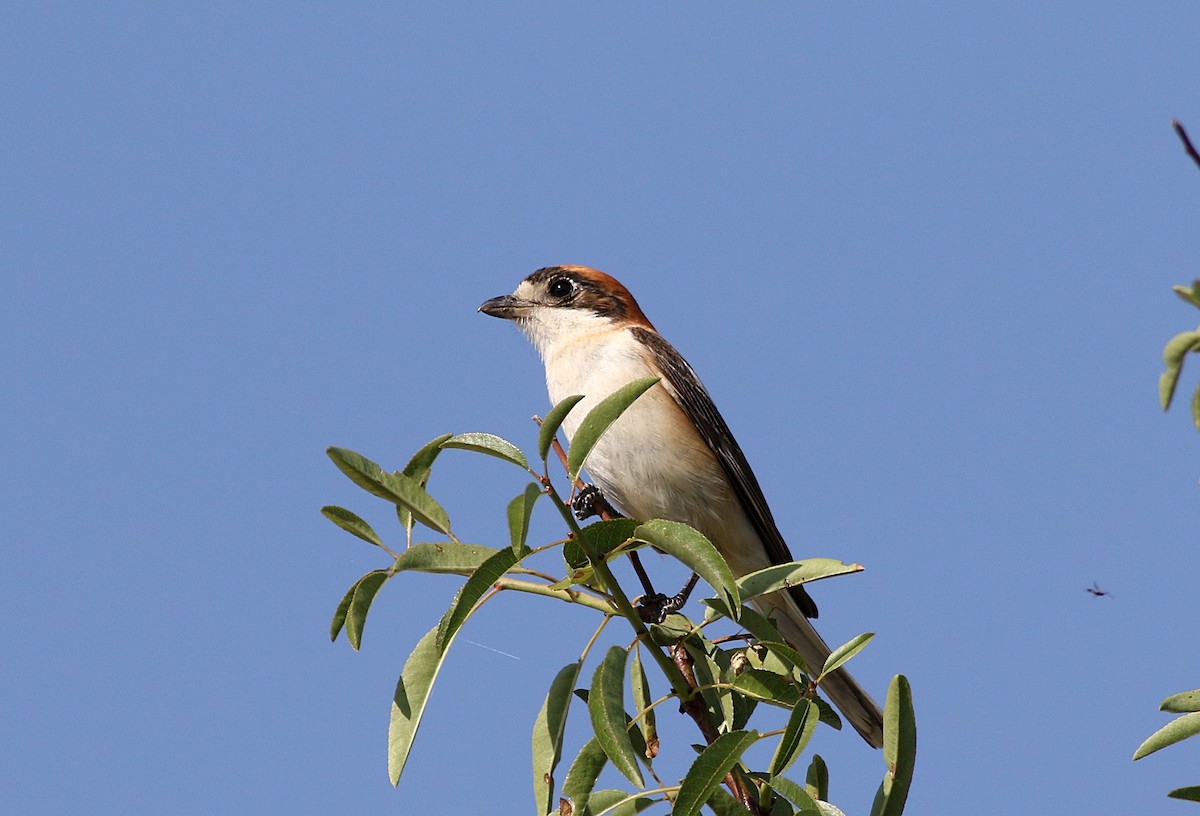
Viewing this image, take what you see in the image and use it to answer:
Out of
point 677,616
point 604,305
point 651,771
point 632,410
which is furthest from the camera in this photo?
point 604,305

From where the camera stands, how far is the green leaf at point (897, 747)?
292cm

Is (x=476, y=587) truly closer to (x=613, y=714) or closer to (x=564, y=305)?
(x=613, y=714)

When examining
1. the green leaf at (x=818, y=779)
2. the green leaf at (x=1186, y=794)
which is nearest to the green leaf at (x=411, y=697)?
the green leaf at (x=818, y=779)

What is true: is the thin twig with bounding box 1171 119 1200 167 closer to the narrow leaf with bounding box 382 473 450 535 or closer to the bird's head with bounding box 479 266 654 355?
the narrow leaf with bounding box 382 473 450 535

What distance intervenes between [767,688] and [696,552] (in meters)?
0.65

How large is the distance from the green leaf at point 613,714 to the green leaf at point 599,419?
18.5 inches

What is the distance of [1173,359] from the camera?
6.42 feet

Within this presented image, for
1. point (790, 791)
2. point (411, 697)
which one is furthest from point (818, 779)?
point (411, 697)

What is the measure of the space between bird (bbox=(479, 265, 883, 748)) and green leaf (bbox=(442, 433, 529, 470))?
2.48 metres

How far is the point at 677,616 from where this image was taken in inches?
148

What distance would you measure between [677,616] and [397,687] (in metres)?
0.97

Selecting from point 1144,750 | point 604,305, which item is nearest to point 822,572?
point 1144,750

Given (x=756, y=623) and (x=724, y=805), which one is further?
(x=756, y=623)

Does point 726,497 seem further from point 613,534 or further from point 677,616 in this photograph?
point 613,534
